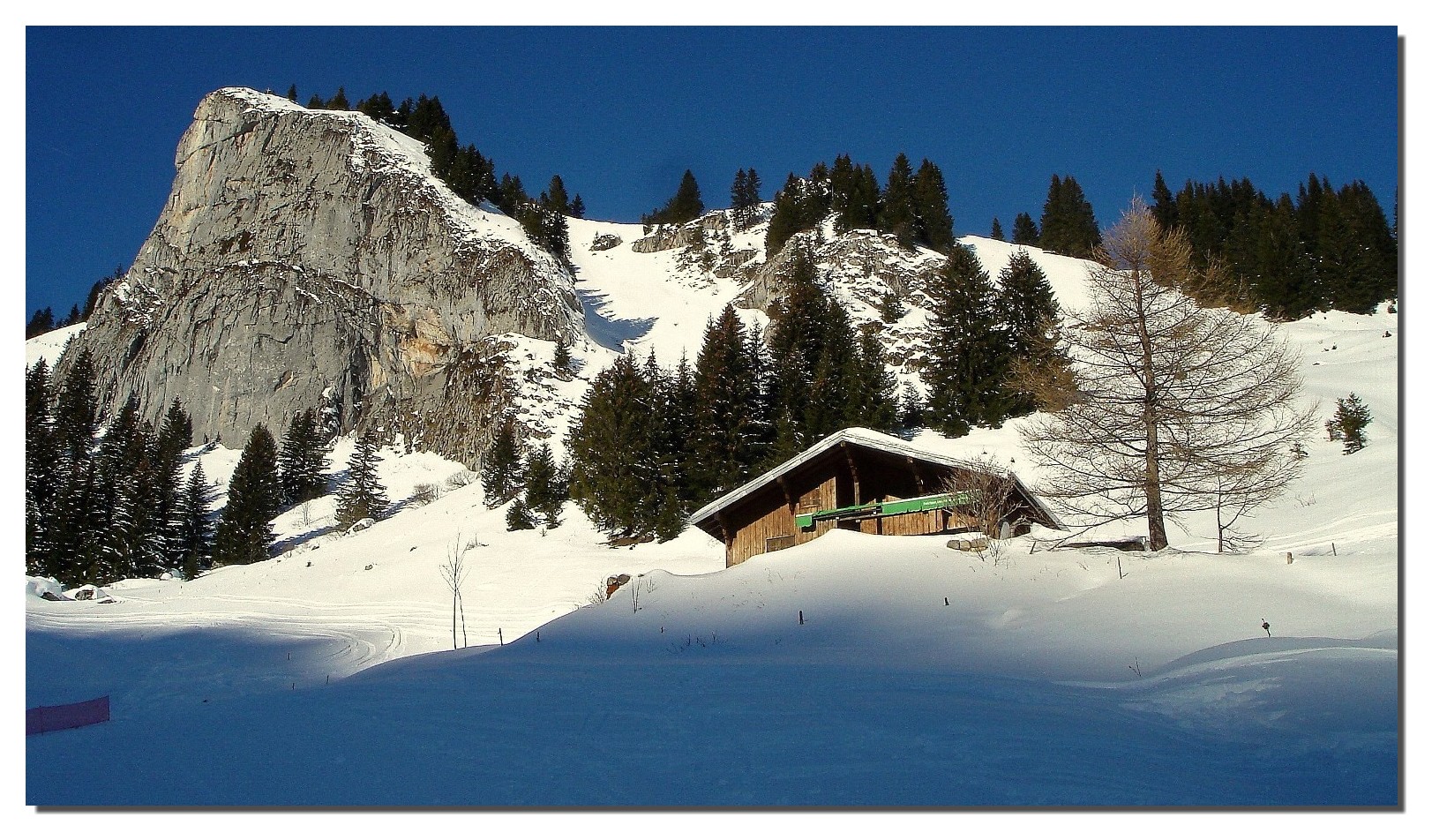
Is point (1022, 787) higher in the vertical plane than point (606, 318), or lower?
lower

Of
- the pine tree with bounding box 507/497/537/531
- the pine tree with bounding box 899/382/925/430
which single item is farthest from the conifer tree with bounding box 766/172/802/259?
the pine tree with bounding box 507/497/537/531

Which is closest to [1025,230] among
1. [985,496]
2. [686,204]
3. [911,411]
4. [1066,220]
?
[1066,220]

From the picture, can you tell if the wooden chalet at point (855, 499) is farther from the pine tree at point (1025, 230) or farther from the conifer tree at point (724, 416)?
the pine tree at point (1025, 230)

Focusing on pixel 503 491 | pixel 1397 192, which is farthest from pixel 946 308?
pixel 1397 192

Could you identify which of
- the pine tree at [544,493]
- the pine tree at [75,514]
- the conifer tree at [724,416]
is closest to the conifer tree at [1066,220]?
the conifer tree at [724,416]

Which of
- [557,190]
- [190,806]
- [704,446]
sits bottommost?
[190,806]

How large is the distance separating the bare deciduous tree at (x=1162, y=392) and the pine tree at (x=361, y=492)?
1980 inches

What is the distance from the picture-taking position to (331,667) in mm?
20812

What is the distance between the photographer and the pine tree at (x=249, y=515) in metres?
51.4

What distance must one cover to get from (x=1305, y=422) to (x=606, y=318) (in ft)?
256

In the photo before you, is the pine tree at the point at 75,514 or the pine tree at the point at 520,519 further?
the pine tree at the point at 520,519

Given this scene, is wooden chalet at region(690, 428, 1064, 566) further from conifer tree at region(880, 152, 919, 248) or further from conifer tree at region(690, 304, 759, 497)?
conifer tree at region(880, 152, 919, 248)

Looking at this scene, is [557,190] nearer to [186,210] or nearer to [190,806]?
[186,210]

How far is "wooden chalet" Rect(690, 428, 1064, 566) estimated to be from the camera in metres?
22.9
